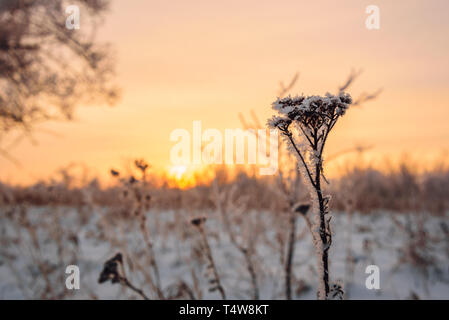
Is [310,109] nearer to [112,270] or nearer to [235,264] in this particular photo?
[112,270]

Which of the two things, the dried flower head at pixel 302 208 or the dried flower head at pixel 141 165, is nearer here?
the dried flower head at pixel 302 208

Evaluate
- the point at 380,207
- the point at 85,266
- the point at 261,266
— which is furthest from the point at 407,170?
the point at 85,266

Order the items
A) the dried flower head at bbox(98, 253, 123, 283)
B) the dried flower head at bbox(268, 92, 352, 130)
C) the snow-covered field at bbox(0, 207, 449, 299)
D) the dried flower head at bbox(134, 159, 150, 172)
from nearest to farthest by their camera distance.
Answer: the dried flower head at bbox(268, 92, 352, 130) < the dried flower head at bbox(98, 253, 123, 283) < the dried flower head at bbox(134, 159, 150, 172) < the snow-covered field at bbox(0, 207, 449, 299)

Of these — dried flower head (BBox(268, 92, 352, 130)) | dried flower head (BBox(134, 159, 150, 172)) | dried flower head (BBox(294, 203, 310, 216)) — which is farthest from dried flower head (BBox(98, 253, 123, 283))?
dried flower head (BBox(268, 92, 352, 130))

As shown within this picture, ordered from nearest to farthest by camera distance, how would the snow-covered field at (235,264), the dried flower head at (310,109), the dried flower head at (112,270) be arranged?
1. the dried flower head at (310,109)
2. the dried flower head at (112,270)
3. the snow-covered field at (235,264)

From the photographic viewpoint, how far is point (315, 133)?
832 millimetres

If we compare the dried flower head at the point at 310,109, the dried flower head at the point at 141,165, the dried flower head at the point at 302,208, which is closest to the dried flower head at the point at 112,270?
the dried flower head at the point at 141,165

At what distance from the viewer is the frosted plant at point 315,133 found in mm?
808

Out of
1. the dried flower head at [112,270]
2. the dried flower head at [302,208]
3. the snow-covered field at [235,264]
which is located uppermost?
the dried flower head at [302,208]

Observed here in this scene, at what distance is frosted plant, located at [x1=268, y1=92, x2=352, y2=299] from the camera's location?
2.65 ft

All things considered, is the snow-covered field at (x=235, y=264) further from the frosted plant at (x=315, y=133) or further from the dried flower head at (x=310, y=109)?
the dried flower head at (x=310, y=109)

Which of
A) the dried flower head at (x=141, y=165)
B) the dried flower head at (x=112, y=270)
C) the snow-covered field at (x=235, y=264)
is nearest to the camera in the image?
the dried flower head at (x=112, y=270)

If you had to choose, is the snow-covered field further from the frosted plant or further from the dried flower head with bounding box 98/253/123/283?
the frosted plant
